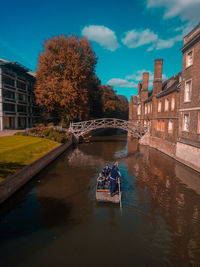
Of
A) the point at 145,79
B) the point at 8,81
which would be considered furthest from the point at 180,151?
the point at 8,81

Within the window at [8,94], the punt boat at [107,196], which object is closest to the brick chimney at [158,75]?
the punt boat at [107,196]

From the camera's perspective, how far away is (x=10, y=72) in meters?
39.0

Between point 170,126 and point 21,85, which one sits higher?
point 21,85

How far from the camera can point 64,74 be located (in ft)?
107

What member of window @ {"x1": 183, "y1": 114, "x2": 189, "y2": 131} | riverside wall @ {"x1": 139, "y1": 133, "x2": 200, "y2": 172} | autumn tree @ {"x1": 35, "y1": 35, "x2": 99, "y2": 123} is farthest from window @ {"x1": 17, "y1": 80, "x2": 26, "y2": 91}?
window @ {"x1": 183, "y1": 114, "x2": 189, "y2": 131}

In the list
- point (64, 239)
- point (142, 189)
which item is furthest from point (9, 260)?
point (142, 189)

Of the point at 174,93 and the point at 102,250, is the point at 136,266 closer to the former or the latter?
the point at 102,250

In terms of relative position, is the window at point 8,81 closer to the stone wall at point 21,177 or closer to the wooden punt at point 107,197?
the stone wall at point 21,177

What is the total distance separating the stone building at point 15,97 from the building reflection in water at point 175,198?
1206 inches

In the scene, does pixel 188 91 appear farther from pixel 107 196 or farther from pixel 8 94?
pixel 8 94

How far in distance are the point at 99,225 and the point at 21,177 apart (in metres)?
7.10

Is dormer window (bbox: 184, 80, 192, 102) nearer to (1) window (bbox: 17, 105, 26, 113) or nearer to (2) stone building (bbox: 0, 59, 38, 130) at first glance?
(2) stone building (bbox: 0, 59, 38, 130)

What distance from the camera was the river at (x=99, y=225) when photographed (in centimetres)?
699

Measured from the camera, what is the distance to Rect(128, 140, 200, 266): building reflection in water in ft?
25.3
